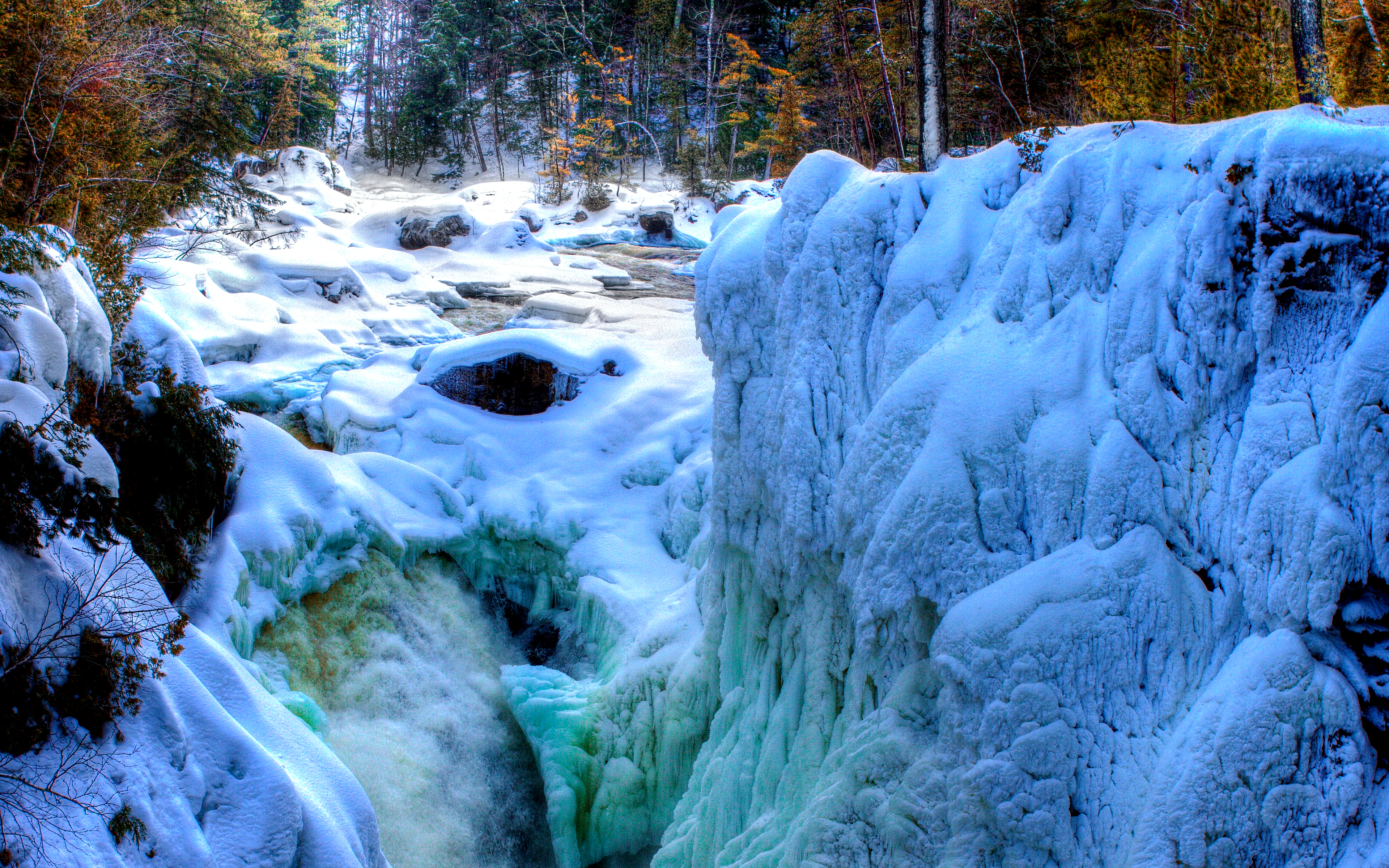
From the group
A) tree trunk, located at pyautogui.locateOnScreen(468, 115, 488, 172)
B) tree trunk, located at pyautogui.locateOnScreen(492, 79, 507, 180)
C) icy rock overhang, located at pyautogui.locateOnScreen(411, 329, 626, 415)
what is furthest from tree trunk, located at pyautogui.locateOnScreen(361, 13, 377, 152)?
icy rock overhang, located at pyautogui.locateOnScreen(411, 329, 626, 415)

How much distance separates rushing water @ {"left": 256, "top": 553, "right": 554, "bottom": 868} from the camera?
6562mm

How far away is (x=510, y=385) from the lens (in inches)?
418

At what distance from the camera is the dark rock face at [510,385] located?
34.6ft

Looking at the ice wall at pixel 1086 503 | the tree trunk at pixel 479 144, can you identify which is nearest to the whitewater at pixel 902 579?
the ice wall at pixel 1086 503

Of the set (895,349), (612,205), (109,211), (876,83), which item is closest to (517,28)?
(612,205)

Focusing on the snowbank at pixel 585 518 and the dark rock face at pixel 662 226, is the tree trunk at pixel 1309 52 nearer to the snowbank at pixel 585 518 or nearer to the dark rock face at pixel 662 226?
the snowbank at pixel 585 518

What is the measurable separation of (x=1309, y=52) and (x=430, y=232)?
58.9 feet

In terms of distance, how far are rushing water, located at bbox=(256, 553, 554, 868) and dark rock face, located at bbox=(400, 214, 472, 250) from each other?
12993 millimetres

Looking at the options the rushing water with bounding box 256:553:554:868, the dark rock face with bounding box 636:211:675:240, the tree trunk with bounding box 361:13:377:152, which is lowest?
the rushing water with bounding box 256:553:554:868

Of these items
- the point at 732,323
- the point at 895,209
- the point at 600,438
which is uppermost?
the point at 895,209

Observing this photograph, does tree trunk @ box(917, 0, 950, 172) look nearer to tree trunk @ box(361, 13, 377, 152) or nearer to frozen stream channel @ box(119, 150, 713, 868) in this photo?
frozen stream channel @ box(119, 150, 713, 868)

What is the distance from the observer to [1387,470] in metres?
3.01

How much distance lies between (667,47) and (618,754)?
86.4ft

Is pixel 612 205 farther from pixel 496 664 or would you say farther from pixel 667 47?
pixel 496 664
